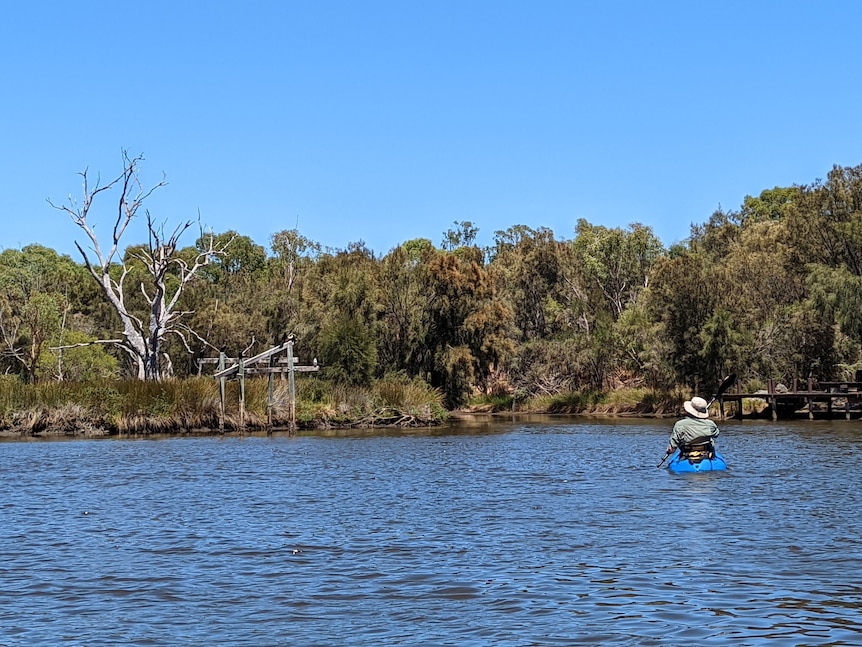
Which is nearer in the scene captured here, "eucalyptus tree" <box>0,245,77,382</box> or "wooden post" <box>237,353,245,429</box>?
"wooden post" <box>237,353,245,429</box>

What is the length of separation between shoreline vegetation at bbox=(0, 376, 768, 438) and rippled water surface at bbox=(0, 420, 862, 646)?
1586 centimetres

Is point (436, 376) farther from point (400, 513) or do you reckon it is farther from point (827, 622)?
point (827, 622)

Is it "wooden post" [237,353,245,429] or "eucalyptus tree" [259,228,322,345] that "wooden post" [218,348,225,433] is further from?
"eucalyptus tree" [259,228,322,345]

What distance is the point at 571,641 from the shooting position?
35.8 ft

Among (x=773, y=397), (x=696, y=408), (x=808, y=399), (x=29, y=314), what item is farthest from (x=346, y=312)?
(x=696, y=408)

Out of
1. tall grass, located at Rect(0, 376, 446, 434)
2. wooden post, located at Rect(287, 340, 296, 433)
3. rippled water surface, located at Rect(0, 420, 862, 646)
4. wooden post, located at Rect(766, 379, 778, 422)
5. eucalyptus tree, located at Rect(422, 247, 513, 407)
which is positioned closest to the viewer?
rippled water surface, located at Rect(0, 420, 862, 646)

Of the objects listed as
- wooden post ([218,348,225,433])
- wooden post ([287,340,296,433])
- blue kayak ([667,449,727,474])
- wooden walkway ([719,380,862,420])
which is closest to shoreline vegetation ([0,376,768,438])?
wooden post ([218,348,225,433])

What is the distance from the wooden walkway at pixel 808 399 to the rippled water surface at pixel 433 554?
24.5 meters

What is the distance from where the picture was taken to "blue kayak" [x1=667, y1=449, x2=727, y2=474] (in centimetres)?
2609

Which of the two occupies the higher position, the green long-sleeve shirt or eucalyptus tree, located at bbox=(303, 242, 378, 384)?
eucalyptus tree, located at bbox=(303, 242, 378, 384)

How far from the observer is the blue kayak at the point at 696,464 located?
26094 millimetres

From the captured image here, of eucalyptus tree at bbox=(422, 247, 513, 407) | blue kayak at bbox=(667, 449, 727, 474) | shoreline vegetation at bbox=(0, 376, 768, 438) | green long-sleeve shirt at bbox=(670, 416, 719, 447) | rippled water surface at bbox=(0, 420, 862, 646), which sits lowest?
rippled water surface at bbox=(0, 420, 862, 646)

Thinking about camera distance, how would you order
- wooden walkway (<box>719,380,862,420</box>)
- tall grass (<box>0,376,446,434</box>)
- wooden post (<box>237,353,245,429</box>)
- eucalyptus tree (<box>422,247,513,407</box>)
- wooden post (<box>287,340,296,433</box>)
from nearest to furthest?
1. tall grass (<box>0,376,446,434</box>)
2. wooden post (<box>237,353,245,429</box>)
3. wooden post (<box>287,340,296,433</box>)
4. wooden walkway (<box>719,380,862,420</box>)
5. eucalyptus tree (<box>422,247,513,407</box>)

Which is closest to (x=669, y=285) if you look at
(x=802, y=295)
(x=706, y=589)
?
(x=802, y=295)
